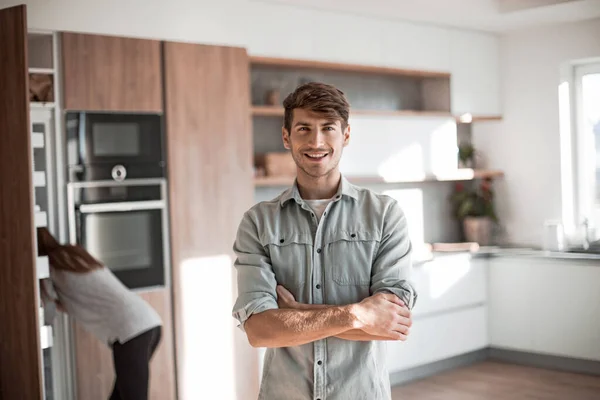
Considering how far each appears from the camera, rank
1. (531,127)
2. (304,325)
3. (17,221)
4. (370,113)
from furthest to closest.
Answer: (531,127), (370,113), (17,221), (304,325)

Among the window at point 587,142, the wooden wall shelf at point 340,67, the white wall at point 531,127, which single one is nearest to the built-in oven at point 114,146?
the wooden wall shelf at point 340,67

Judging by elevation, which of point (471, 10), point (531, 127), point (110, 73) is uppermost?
point (471, 10)

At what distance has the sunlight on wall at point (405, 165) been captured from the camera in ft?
19.5

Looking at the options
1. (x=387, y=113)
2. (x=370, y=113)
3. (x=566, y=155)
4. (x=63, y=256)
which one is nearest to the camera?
(x=63, y=256)

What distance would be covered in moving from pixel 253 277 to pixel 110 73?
258 cm

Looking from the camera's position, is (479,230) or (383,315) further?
(479,230)

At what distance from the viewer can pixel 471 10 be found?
5727 millimetres

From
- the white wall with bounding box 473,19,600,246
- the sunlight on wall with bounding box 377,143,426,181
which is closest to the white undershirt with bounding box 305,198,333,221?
the sunlight on wall with bounding box 377,143,426,181

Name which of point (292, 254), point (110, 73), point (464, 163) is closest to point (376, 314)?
point (292, 254)

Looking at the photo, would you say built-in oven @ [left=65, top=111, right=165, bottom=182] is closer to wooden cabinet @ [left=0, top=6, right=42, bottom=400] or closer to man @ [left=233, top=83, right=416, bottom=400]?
wooden cabinet @ [left=0, top=6, right=42, bottom=400]

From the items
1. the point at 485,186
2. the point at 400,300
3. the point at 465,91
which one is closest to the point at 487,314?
the point at 485,186

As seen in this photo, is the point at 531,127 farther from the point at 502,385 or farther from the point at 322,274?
the point at 322,274

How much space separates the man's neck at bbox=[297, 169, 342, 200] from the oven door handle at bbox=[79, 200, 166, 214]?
7.79 feet

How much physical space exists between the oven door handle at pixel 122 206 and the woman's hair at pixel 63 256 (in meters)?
0.24
